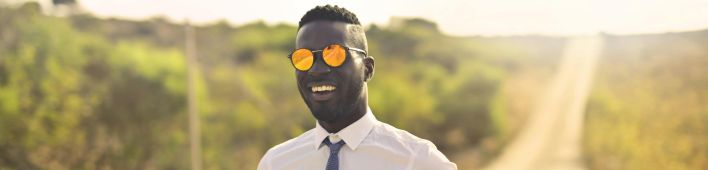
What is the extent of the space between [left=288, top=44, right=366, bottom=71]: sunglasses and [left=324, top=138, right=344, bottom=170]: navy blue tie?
35 centimetres

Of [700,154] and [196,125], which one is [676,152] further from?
[196,125]

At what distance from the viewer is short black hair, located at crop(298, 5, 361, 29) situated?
3.70 metres

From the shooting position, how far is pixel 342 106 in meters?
3.68

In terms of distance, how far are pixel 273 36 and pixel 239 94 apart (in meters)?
17.0

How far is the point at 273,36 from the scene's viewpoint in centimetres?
4978

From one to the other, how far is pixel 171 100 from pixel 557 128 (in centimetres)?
1593

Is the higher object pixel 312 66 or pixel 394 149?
pixel 312 66

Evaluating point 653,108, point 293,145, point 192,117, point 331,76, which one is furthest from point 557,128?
point 331,76

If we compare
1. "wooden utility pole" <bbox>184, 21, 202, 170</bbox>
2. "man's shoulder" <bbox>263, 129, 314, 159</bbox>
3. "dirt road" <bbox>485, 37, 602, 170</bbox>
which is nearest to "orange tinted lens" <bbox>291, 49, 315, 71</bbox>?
"man's shoulder" <bbox>263, 129, 314, 159</bbox>

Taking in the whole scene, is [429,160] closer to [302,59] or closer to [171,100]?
[302,59]

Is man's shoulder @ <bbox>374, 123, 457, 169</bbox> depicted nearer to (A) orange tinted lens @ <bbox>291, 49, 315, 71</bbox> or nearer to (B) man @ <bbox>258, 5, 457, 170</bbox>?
(B) man @ <bbox>258, 5, 457, 170</bbox>

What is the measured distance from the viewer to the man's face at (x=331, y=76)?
3.61 meters

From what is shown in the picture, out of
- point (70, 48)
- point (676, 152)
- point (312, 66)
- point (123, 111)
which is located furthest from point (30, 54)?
point (312, 66)

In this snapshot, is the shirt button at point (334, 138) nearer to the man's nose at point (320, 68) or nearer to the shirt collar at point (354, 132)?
the shirt collar at point (354, 132)
